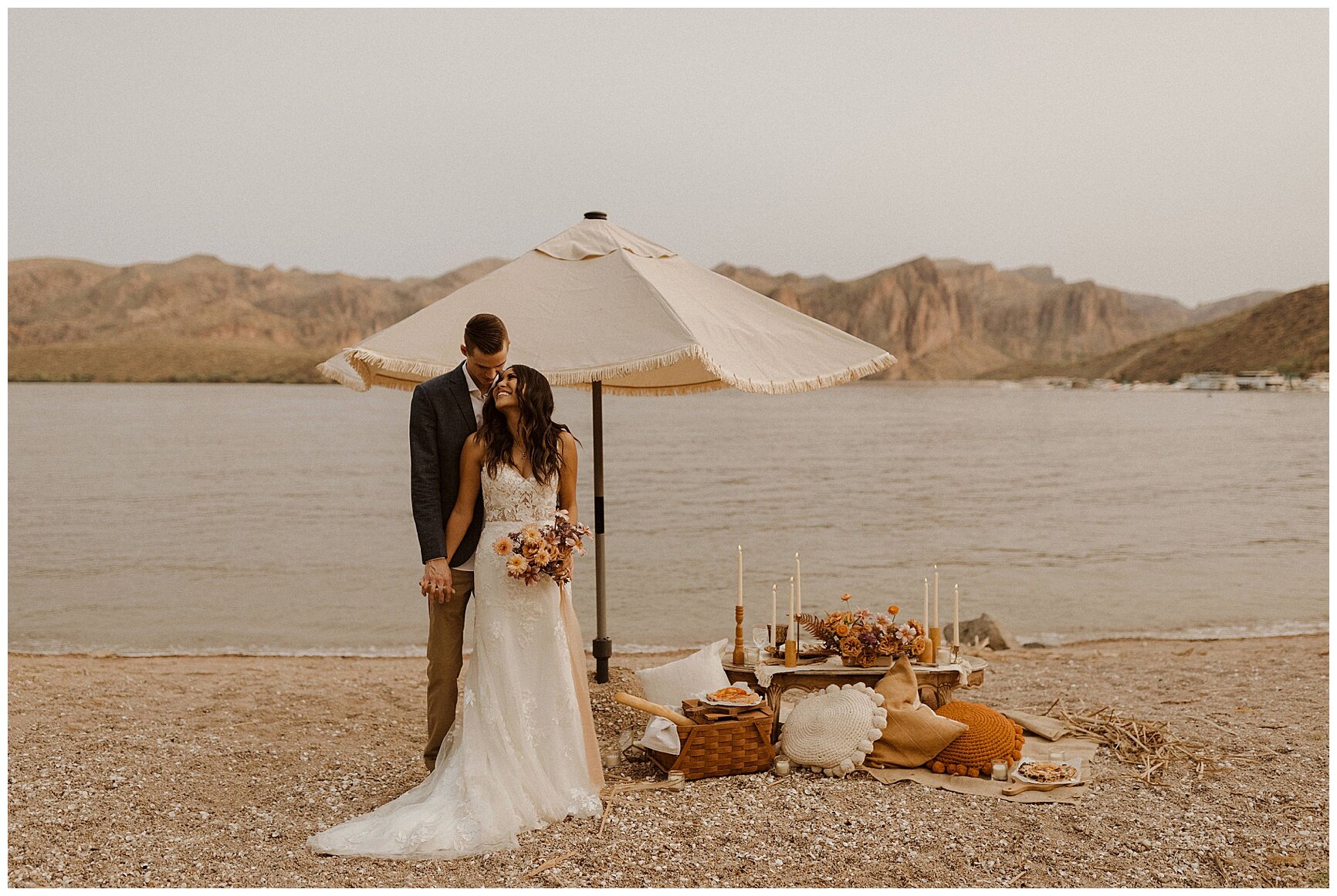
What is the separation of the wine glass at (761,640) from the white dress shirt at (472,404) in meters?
1.78

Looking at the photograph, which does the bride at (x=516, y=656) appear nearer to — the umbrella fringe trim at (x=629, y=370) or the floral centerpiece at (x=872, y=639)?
the umbrella fringe trim at (x=629, y=370)

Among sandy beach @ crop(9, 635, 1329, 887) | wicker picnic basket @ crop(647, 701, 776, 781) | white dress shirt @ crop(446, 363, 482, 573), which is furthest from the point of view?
wicker picnic basket @ crop(647, 701, 776, 781)

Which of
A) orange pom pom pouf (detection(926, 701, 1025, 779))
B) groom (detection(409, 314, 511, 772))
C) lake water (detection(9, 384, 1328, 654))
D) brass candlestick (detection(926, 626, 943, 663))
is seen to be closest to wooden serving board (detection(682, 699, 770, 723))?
orange pom pom pouf (detection(926, 701, 1025, 779))

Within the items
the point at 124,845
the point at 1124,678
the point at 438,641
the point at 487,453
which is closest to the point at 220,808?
the point at 124,845

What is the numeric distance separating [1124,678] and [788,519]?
15904 mm

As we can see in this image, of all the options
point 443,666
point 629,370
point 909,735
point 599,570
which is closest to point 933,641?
point 909,735

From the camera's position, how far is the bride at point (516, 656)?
4449 mm

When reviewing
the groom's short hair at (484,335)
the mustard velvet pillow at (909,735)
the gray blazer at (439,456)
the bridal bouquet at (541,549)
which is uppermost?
the groom's short hair at (484,335)

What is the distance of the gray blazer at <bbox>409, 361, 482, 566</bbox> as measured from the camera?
4.54 metres

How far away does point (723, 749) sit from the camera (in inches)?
199

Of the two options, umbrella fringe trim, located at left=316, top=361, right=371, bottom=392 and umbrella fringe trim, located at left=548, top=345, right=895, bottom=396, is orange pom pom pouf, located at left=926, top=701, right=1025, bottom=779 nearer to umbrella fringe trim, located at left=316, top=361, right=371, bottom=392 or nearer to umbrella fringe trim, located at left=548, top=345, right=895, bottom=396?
umbrella fringe trim, located at left=548, top=345, right=895, bottom=396

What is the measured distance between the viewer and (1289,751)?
5660 mm

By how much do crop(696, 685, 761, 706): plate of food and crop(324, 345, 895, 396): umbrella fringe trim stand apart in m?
1.51

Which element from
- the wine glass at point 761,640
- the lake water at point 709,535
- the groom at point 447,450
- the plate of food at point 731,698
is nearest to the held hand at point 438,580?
the groom at point 447,450
